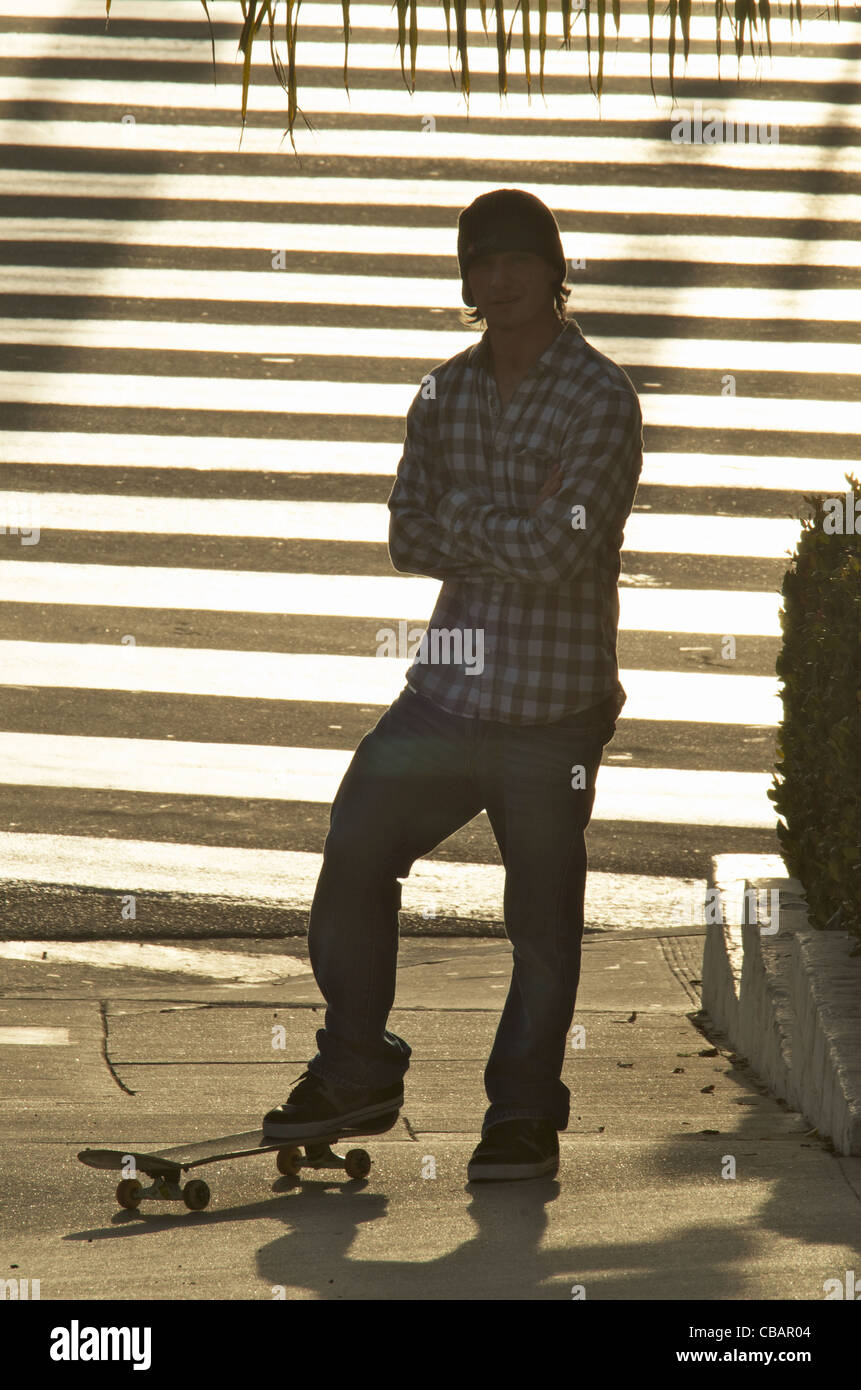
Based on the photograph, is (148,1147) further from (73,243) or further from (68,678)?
(73,243)

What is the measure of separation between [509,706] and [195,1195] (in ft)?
3.68

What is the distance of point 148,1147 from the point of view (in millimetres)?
4254

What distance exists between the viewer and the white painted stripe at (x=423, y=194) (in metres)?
16.7

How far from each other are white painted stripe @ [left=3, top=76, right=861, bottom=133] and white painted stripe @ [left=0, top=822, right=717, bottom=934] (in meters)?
12.0

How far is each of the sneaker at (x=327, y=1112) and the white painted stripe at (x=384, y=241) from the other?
12395mm

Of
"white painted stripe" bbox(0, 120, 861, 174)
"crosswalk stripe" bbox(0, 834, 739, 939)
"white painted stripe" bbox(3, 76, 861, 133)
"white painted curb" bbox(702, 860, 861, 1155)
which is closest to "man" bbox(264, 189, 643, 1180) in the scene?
"white painted curb" bbox(702, 860, 861, 1155)

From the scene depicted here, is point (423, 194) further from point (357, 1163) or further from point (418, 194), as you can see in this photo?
point (357, 1163)

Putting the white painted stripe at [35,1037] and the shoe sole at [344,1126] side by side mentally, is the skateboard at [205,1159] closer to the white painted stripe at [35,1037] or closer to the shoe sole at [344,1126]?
the shoe sole at [344,1126]

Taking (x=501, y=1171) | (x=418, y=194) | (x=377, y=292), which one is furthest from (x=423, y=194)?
(x=501, y=1171)

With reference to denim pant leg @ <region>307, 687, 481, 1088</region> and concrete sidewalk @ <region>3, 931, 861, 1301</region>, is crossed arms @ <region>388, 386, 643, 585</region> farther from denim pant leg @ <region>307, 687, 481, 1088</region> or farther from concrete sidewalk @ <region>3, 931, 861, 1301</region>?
concrete sidewalk @ <region>3, 931, 861, 1301</region>

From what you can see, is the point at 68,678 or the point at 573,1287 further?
the point at 68,678

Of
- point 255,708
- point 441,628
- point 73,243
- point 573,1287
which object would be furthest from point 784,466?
point 573,1287

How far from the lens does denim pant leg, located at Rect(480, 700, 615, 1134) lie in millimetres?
4004

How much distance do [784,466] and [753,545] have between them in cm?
125
